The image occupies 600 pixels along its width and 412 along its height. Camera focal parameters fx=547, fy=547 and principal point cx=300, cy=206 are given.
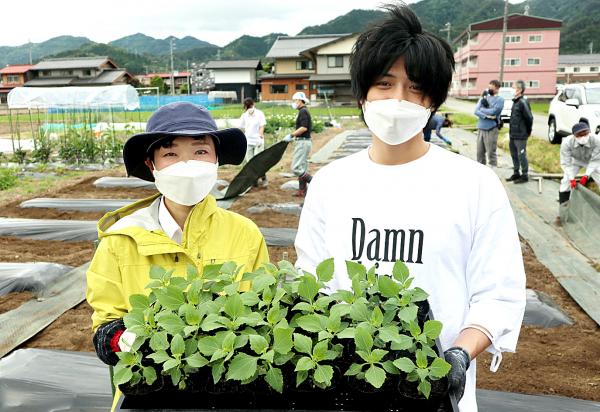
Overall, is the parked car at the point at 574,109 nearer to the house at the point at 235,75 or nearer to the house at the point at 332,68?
the house at the point at 332,68

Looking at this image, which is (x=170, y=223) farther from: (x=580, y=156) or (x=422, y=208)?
(x=580, y=156)

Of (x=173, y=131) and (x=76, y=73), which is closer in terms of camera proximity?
(x=173, y=131)

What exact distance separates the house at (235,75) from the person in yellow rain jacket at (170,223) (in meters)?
49.1

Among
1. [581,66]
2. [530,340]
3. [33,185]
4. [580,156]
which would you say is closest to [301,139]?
[580,156]

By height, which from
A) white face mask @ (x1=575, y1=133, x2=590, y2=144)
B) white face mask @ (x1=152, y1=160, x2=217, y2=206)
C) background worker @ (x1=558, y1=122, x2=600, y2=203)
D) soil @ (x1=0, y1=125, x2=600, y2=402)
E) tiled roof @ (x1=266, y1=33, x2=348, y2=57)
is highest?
tiled roof @ (x1=266, y1=33, x2=348, y2=57)

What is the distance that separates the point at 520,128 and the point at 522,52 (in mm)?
43641

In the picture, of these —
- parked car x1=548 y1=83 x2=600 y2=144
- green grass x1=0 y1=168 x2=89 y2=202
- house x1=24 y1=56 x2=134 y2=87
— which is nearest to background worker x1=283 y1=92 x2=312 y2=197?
green grass x1=0 y1=168 x2=89 y2=202

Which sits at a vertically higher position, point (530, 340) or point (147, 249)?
point (147, 249)

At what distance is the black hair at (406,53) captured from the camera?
1275 mm

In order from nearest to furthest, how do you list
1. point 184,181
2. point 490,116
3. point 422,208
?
point 422,208 → point 184,181 → point 490,116

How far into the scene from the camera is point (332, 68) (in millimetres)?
39844

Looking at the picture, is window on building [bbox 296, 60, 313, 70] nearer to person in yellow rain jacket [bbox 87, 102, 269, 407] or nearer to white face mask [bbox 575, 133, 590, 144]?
white face mask [bbox 575, 133, 590, 144]

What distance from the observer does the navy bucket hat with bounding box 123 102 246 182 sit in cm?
150

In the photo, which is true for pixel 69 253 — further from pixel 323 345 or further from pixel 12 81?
pixel 12 81
